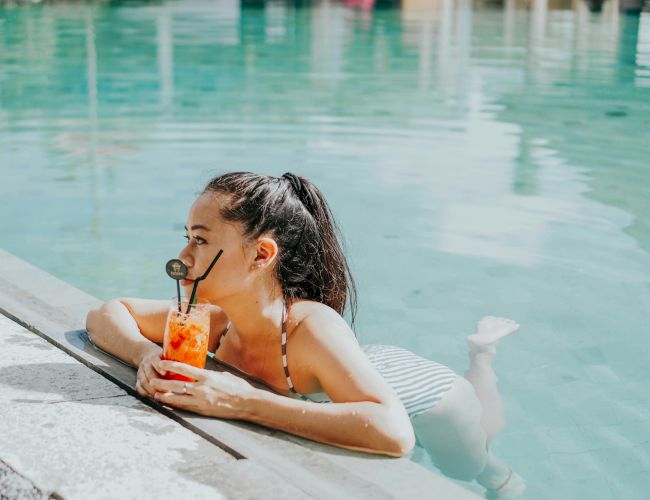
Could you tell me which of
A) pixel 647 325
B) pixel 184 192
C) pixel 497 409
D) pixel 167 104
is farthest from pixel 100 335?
pixel 167 104

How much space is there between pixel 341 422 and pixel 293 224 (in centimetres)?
63

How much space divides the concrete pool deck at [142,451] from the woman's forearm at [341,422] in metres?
0.03

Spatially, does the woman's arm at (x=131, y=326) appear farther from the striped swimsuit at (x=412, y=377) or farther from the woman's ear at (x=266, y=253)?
the woman's ear at (x=266, y=253)

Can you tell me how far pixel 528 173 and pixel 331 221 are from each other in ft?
16.8

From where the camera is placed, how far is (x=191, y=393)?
260 cm

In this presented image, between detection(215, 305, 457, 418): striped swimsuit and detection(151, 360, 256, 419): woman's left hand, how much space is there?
24.1 inches

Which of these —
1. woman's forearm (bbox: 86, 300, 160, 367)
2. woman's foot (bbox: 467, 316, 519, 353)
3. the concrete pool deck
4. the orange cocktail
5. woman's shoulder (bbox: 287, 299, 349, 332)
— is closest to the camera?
the concrete pool deck

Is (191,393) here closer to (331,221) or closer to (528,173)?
(331,221)

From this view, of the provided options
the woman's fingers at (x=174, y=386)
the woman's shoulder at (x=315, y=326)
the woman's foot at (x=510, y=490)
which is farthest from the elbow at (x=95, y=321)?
the woman's foot at (x=510, y=490)

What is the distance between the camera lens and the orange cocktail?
2641mm

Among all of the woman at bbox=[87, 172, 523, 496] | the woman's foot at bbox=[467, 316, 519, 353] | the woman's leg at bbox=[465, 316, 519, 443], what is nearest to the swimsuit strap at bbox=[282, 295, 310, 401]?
the woman at bbox=[87, 172, 523, 496]

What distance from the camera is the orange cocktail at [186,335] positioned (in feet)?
8.66

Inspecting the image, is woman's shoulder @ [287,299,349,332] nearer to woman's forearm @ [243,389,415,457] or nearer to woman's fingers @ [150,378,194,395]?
woman's forearm @ [243,389,415,457]

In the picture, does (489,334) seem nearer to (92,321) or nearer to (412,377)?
(412,377)
